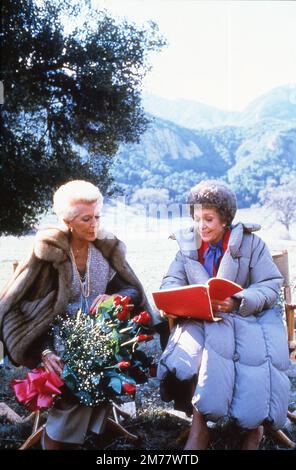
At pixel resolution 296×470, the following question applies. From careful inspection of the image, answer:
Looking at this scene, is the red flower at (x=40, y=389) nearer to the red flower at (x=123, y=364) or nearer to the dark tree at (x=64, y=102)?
the red flower at (x=123, y=364)

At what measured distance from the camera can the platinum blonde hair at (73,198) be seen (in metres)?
3.17

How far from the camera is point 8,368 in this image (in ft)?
15.4

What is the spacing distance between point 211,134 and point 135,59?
6870 mm

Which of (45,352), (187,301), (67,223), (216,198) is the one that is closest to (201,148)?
(216,198)

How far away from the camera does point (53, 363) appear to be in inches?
109

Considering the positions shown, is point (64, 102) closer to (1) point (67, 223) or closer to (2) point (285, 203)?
(1) point (67, 223)

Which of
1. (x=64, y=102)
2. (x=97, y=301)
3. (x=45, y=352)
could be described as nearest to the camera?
(x=45, y=352)

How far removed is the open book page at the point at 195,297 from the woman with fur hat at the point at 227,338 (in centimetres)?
8

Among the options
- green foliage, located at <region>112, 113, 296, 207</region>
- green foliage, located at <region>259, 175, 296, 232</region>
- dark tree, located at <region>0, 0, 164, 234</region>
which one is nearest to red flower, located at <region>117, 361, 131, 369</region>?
green foliage, located at <region>112, 113, 296, 207</region>

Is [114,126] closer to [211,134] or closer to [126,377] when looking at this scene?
[126,377]

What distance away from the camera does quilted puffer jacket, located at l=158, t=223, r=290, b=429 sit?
8.75 ft

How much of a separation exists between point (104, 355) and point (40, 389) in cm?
41

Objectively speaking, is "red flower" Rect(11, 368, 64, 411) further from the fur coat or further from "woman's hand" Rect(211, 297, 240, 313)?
"woman's hand" Rect(211, 297, 240, 313)

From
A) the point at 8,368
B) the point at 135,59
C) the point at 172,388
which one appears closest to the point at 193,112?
the point at 135,59
